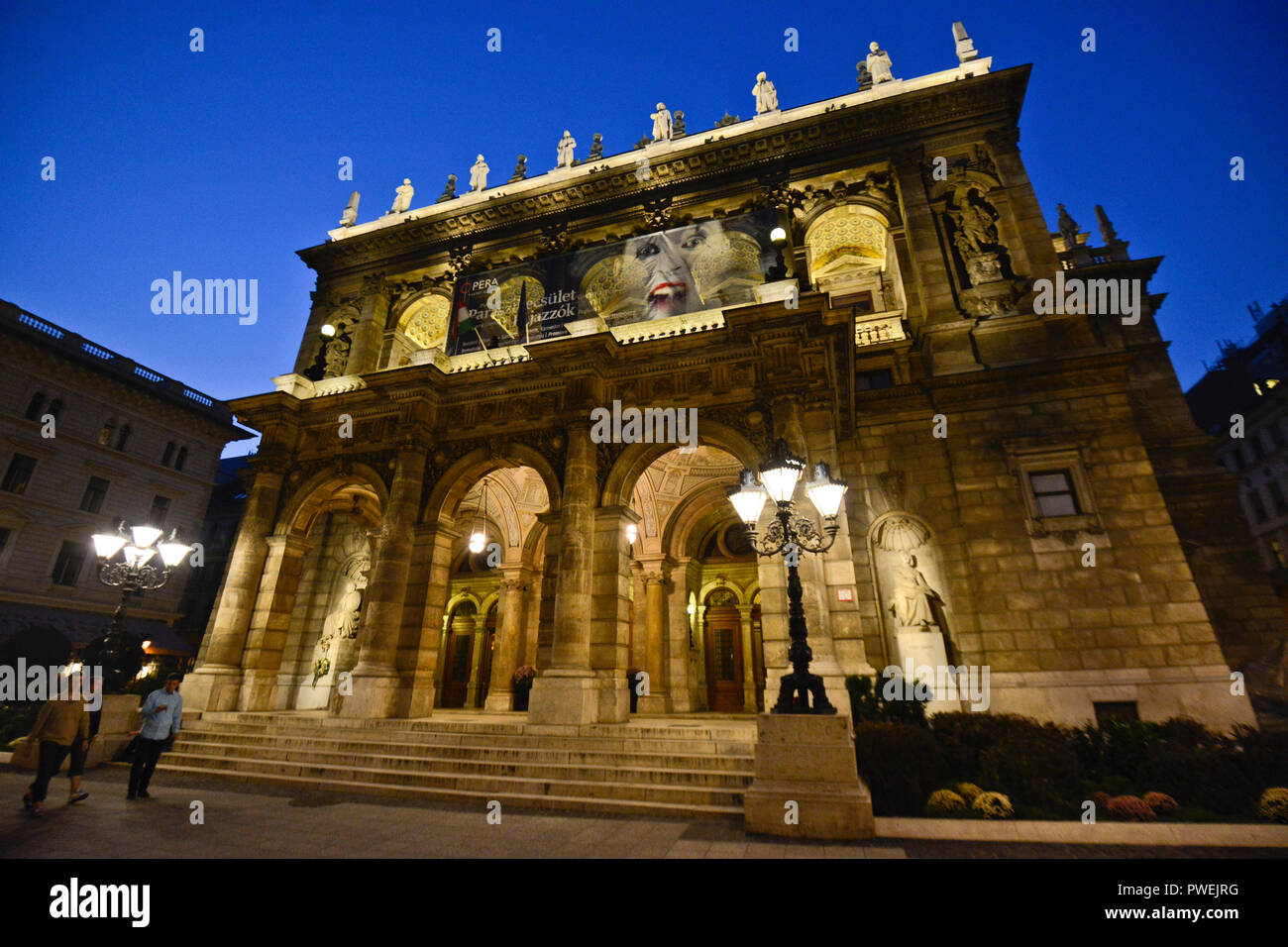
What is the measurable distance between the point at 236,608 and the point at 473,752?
954 cm

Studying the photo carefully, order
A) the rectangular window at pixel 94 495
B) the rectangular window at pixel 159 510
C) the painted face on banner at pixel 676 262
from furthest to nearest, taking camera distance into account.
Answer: the rectangular window at pixel 159 510 → the rectangular window at pixel 94 495 → the painted face on banner at pixel 676 262

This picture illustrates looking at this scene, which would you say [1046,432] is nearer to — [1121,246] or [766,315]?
[766,315]

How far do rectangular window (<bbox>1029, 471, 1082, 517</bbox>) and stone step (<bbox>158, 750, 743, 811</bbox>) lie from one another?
10606 mm

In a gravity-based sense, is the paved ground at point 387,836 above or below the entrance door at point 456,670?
below

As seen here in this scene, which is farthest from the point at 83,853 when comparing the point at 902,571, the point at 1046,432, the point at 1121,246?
the point at 1121,246

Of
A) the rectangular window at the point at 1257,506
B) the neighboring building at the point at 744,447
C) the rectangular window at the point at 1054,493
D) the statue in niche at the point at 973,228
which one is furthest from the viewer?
the rectangular window at the point at 1257,506

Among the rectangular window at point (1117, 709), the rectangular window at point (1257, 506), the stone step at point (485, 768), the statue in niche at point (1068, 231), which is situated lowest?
the stone step at point (485, 768)

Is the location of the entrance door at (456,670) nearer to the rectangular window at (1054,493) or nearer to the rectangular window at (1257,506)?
the rectangular window at (1054,493)

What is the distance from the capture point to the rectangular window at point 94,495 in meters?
26.5

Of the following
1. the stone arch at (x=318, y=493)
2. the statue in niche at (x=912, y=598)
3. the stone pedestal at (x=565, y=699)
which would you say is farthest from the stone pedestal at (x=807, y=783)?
the stone arch at (x=318, y=493)

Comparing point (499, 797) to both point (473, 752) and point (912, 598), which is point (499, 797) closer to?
point (473, 752)

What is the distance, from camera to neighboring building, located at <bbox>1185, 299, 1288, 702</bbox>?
1228 inches

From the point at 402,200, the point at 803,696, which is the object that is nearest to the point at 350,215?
the point at 402,200

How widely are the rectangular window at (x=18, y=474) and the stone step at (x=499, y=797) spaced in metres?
25.1
